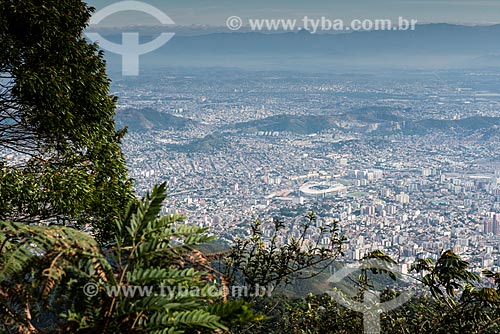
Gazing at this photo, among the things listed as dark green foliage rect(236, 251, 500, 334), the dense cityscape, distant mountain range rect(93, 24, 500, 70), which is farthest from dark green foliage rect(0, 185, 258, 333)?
distant mountain range rect(93, 24, 500, 70)

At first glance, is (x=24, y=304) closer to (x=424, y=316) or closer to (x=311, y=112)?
(x=424, y=316)

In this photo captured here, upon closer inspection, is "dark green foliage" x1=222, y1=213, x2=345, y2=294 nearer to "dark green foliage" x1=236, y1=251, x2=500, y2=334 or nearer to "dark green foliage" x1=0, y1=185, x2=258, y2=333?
"dark green foliage" x1=236, y1=251, x2=500, y2=334

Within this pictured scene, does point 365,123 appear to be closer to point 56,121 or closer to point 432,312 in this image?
point 56,121

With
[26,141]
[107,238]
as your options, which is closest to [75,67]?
[26,141]

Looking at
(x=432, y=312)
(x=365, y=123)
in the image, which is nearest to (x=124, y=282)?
(x=432, y=312)

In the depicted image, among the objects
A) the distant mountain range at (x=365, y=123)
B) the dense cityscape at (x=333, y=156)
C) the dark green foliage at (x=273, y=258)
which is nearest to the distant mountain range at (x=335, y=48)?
the dense cityscape at (x=333, y=156)

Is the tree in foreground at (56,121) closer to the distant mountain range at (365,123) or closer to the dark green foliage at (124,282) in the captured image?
the dark green foliage at (124,282)
